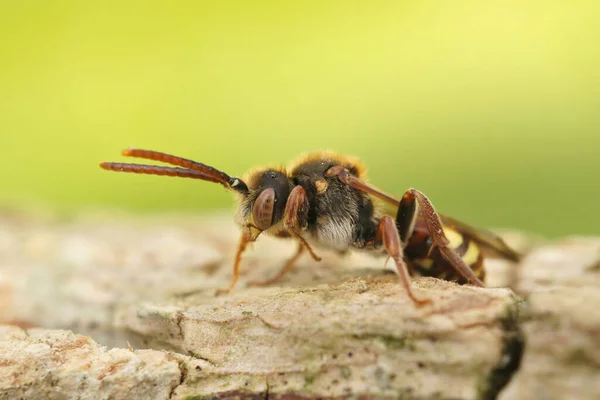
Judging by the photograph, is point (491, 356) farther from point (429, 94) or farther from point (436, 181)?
point (429, 94)

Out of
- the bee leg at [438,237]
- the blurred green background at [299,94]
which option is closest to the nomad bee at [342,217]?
the bee leg at [438,237]

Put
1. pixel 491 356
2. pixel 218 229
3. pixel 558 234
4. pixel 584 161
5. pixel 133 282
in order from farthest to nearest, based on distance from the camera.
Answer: pixel 584 161, pixel 558 234, pixel 218 229, pixel 133 282, pixel 491 356

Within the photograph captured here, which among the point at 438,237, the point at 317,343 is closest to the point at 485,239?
the point at 438,237

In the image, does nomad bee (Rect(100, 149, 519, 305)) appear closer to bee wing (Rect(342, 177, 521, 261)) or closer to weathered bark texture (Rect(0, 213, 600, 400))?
bee wing (Rect(342, 177, 521, 261))

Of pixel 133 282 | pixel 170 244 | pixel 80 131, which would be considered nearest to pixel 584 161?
pixel 170 244

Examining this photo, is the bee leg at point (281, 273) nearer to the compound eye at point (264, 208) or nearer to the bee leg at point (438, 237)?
the compound eye at point (264, 208)

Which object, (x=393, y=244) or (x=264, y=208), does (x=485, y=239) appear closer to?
(x=393, y=244)
